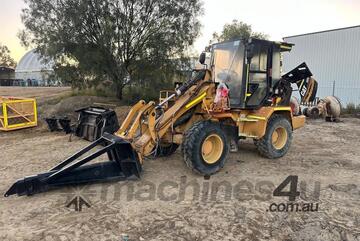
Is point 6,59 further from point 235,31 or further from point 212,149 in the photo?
point 212,149

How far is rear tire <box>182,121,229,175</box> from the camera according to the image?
533 cm

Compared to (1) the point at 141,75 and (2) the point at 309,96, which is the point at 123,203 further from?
(1) the point at 141,75

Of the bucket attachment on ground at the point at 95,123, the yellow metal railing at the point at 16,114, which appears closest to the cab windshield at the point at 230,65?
the bucket attachment on ground at the point at 95,123

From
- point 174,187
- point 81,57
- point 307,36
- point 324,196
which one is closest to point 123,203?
point 174,187

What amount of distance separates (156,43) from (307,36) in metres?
11.7

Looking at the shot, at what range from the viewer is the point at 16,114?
1051 cm

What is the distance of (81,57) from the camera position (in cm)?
1323

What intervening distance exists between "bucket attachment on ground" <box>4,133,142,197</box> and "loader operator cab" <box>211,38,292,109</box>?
2.46 metres

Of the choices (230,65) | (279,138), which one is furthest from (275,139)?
(230,65)

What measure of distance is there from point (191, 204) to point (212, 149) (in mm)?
1506

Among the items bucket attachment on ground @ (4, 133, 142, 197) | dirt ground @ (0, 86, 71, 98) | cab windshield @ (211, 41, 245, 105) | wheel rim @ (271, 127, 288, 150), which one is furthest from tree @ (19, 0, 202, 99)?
bucket attachment on ground @ (4, 133, 142, 197)

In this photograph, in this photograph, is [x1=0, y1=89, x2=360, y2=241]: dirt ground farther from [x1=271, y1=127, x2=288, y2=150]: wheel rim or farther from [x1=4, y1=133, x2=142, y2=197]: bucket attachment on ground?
[x1=271, y1=127, x2=288, y2=150]: wheel rim

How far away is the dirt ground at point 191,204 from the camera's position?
3768 mm

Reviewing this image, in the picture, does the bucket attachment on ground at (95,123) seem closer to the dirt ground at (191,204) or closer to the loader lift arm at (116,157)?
the dirt ground at (191,204)
